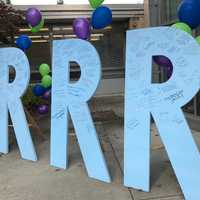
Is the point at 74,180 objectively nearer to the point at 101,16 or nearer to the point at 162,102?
the point at 162,102

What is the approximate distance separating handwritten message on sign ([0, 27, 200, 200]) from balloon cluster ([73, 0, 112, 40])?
0.51m

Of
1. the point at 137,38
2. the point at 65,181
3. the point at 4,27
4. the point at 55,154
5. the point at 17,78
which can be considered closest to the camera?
the point at 137,38

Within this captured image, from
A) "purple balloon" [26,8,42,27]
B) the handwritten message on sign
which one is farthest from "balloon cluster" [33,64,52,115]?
the handwritten message on sign

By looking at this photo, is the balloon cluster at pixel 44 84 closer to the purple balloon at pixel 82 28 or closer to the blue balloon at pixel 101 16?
the purple balloon at pixel 82 28

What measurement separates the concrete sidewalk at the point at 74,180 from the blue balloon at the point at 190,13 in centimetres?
172

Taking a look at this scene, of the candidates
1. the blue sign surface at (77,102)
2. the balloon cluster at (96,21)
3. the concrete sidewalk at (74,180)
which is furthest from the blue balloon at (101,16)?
the concrete sidewalk at (74,180)

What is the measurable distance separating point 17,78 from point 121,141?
195 centimetres

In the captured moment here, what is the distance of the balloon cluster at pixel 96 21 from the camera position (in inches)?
153

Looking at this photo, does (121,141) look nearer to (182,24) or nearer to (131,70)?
(131,70)

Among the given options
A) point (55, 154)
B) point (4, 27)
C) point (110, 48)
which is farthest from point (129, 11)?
point (55, 154)

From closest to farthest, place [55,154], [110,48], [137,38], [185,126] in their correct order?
[185,126] → [137,38] → [55,154] → [110,48]

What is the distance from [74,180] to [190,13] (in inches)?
87.0

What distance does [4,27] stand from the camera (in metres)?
5.91

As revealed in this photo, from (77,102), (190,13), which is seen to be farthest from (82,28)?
(190,13)
